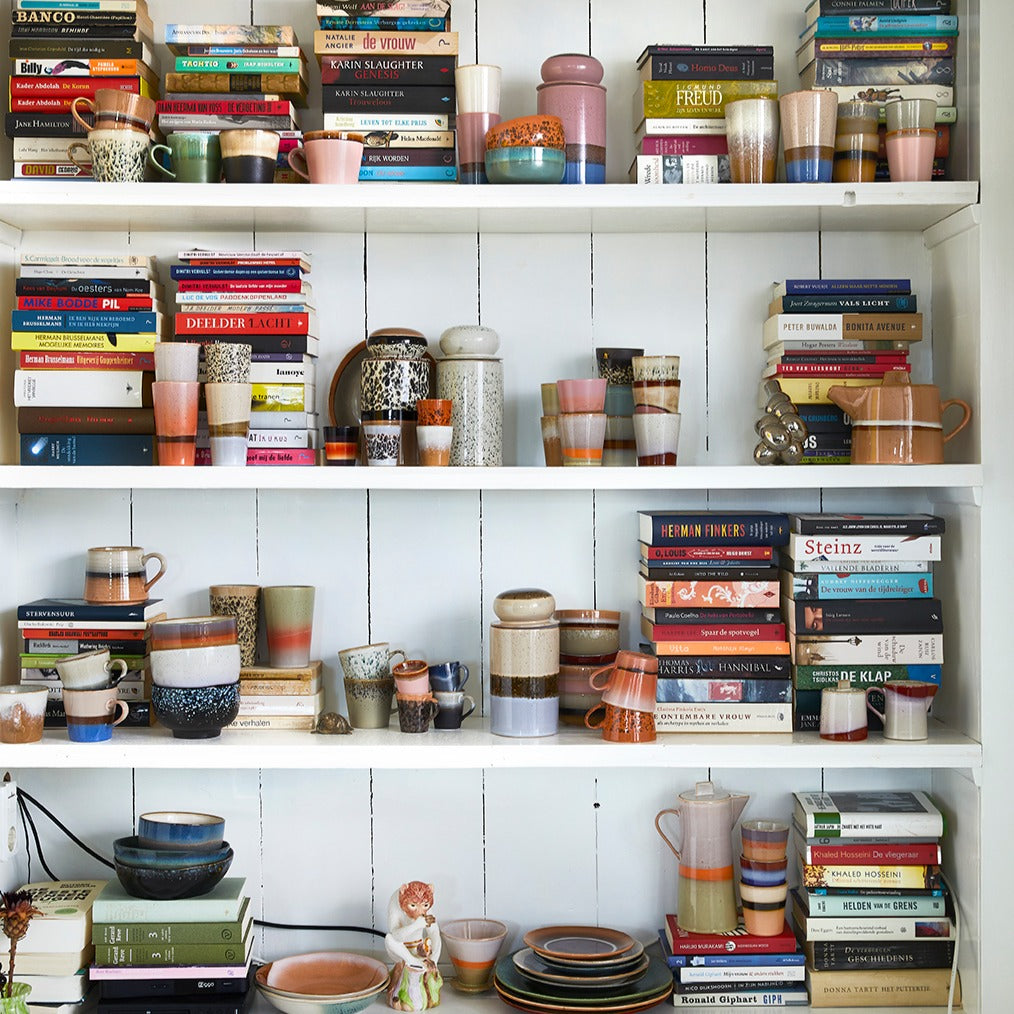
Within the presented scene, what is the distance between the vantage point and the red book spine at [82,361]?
1.97m

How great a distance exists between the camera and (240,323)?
1966 millimetres

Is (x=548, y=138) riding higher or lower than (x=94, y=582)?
higher

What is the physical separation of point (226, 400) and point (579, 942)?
3.30 feet

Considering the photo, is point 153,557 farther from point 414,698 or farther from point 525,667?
point 525,667

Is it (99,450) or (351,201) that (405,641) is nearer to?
(99,450)

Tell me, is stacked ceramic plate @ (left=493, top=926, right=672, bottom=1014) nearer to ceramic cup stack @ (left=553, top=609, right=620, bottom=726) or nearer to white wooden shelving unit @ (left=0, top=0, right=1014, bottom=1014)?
white wooden shelving unit @ (left=0, top=0, right=1014, bottom=1014)

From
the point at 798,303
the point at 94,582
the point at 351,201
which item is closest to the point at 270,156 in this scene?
the point at 351,201

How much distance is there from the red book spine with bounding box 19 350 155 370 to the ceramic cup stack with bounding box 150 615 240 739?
403mm

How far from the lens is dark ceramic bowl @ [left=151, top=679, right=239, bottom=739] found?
189 centimetres

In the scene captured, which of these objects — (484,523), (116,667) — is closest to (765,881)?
(484,523)

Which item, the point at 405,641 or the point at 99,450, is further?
the point at 405,641

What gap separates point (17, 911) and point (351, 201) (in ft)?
3.57

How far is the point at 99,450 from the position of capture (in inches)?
78.0

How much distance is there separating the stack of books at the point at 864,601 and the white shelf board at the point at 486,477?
106mm
